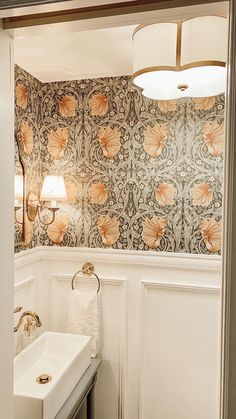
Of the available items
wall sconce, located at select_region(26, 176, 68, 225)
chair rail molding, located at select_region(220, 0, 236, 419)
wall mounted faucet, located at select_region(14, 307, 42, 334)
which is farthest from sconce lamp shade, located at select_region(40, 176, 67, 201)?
chair rail molding, located at select_region(220, 0, 236, 419)

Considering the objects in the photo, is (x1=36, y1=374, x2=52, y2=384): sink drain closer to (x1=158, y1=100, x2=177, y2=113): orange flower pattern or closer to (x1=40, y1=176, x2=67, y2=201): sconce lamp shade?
(x1=40, y1=176, x2=67, y2=201): sconce lamp shade

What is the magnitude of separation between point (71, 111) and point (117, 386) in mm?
1927

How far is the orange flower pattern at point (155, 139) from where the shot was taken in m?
2.29

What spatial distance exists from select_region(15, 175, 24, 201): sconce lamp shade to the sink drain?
1.03 metres

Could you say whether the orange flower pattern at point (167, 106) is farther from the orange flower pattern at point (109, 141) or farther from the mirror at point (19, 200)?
the mirror at point (19, 200)

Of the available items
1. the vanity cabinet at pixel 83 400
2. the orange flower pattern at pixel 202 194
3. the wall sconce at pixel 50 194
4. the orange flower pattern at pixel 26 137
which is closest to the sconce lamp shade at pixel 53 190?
the wall sconce at pixel 50 194

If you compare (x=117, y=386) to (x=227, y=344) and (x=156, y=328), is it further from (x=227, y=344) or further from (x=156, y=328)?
(x=227, y=344)

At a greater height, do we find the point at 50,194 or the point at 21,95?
the point at 21,95

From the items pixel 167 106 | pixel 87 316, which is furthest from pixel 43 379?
pixel 167 106

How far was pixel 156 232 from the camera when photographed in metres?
2.32

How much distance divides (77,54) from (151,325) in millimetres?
1754

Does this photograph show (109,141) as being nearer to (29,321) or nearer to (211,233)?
(211,233)

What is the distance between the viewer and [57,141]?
8.13ft

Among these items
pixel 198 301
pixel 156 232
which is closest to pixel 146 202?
pixel 156 232
